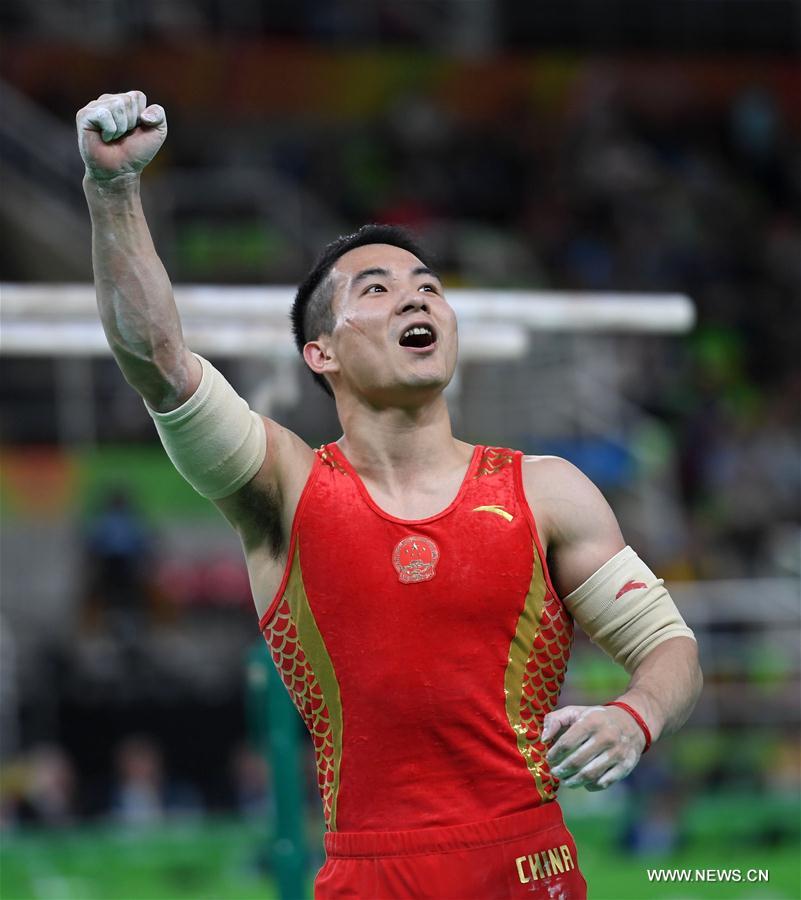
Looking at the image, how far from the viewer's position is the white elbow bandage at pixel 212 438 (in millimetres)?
3400

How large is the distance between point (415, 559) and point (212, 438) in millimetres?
526

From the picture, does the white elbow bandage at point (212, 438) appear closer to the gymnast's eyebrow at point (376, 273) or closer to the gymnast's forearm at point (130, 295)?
the gymnast's forearm at point (130, 295)

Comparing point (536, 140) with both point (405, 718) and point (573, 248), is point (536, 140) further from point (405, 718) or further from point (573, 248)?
point (405, 718)

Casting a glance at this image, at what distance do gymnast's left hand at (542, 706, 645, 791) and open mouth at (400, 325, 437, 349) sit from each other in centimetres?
111

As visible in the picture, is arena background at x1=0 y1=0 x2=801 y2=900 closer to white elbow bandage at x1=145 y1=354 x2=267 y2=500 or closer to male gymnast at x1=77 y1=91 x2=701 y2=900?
male gymnast at x1=77 y1=91 x2=701 y2=900

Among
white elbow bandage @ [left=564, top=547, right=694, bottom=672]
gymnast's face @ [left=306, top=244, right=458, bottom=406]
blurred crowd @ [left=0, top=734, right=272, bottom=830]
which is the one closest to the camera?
white elbow bandage @ [left=564, top=547, right=694, bottom=672]

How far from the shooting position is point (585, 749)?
2.95 meters

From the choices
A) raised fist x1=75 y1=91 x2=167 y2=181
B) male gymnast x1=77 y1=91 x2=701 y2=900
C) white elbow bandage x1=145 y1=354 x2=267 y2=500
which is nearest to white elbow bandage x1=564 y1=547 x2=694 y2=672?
male gymnast x1=77 y1=91 x2=701 y2=900

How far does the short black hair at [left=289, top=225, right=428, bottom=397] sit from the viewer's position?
3914 mm

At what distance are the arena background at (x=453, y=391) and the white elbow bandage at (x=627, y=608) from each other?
4.58 m

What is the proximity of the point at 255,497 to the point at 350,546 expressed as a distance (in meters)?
0.25

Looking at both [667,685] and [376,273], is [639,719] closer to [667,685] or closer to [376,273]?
[667,685]

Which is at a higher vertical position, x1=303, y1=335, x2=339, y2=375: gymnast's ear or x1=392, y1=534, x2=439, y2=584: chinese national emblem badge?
x1=303, y1=335, x2=339, y2=375: gymnast's ear

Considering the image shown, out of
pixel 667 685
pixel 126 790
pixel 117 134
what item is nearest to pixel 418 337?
pixel 117 134
